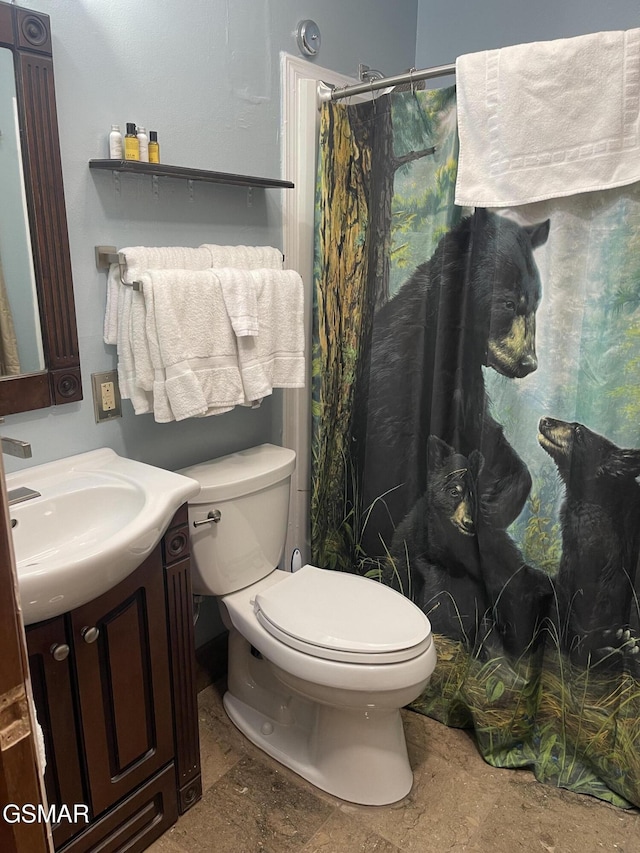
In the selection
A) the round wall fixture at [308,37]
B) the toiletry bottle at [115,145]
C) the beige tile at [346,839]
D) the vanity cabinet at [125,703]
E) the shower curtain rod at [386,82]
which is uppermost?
the round wall fixture at [308,37]

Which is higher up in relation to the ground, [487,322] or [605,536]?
[487,322]

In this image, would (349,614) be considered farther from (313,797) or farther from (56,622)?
(56,622)

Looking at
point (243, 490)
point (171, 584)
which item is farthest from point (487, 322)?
point (171, 584)

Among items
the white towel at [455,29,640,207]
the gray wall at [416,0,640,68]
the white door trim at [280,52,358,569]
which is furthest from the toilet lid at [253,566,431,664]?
the gray wall at [416,0,640,68]

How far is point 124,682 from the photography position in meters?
1.40

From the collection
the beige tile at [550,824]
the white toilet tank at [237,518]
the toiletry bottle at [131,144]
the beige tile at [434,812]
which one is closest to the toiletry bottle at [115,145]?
the toiletry bottle at [131,144]

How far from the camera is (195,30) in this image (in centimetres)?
164

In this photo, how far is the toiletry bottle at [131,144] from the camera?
1491 mm

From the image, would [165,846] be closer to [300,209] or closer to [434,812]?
[434,812]

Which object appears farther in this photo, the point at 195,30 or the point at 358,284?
the point at 358,284

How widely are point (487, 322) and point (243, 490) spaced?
2.61 feet

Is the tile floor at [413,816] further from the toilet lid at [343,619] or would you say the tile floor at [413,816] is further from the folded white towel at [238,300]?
the folded white towel at [238,300]

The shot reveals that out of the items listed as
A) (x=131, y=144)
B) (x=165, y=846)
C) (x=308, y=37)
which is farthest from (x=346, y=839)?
(x=308, y=37)

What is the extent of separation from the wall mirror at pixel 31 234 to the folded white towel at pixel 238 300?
373mm
